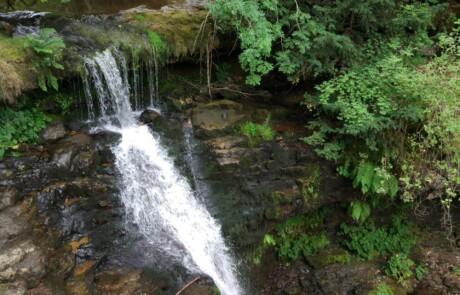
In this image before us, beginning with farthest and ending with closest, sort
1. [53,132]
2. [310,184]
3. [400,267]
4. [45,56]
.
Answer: [400,267]
[310,184]
[53,132]
[45,56]

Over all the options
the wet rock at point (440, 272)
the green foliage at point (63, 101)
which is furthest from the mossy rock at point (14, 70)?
the wet rock at point (440, 272)

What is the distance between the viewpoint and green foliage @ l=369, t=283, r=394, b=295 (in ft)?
26.1

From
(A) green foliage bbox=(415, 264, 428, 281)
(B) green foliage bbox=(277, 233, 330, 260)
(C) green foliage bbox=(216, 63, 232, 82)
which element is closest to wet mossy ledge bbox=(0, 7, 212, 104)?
(C) green foliage bbox=(216, 63, 232, 82)

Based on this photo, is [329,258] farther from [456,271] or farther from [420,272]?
[456,271]

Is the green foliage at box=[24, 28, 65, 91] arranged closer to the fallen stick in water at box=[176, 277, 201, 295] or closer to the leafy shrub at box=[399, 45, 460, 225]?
the fallen stick in water at box=[176, 277, 201, 295]

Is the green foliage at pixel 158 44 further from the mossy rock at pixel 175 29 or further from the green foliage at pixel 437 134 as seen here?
the green foliage at pixel 437 134

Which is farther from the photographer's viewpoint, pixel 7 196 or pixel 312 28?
pixel 312 28

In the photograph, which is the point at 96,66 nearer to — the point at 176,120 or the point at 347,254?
the point at 176,120

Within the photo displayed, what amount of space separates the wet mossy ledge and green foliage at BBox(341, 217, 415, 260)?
5.13m

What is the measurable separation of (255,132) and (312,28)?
2.31m

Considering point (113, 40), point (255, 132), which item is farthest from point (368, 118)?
point (113, 40)

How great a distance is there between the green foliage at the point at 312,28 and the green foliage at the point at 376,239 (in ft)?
11.5

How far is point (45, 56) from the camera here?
662 cm

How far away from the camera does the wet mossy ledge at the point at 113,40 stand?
6445 mm
